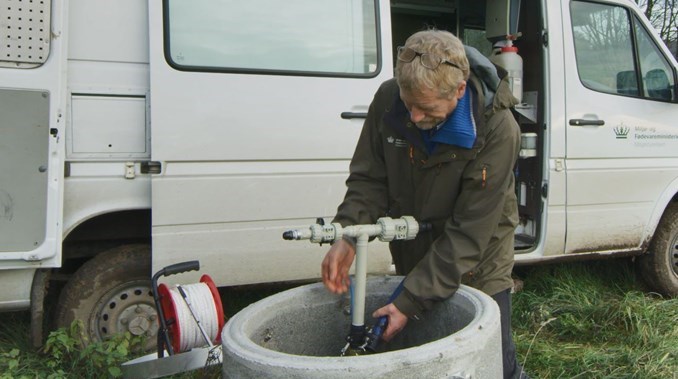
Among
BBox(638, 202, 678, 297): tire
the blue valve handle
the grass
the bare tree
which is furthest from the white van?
the bare tree

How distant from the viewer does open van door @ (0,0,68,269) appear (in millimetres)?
2801

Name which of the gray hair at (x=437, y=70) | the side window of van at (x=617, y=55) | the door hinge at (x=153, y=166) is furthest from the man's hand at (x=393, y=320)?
the side window of van at (x=617, y=55)

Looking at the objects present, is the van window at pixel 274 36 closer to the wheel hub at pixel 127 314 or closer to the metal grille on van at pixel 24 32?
the metal grille on van at pixel 24 32

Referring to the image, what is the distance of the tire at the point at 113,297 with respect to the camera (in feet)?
10.6

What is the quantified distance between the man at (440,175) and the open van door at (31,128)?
1.48m

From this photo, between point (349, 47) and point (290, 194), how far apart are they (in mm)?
889

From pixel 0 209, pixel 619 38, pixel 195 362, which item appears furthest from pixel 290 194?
pixel 619 38

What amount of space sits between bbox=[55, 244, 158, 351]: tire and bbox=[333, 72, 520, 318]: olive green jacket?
5.07 ft

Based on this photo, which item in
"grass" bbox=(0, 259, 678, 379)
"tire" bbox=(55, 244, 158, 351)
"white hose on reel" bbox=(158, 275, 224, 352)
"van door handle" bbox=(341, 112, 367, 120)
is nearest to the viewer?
"white hose on reel" bbox=(158, 275, 224, 352)

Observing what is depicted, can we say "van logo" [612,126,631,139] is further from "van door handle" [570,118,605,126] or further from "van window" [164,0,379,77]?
"van window" [164,0,379,77]

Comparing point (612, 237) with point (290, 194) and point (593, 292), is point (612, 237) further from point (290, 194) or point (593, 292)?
point (290, 194)

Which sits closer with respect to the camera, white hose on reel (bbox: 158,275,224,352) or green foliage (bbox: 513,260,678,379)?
white hose on reel (bbox: 158,275,224,352)

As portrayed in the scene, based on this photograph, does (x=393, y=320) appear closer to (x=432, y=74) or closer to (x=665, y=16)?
(x=432, y=74)

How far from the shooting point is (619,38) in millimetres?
4371
